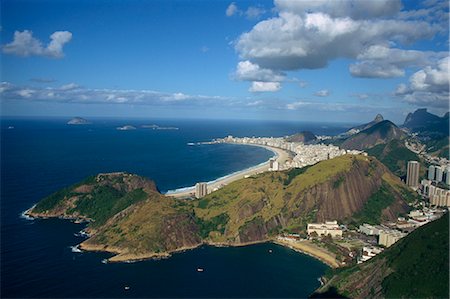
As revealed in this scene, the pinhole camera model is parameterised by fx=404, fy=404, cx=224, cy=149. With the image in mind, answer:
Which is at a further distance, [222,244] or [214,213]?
[214,213]

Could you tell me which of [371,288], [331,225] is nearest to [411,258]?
[371,288]

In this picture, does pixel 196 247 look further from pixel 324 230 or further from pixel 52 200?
pixel 52 200

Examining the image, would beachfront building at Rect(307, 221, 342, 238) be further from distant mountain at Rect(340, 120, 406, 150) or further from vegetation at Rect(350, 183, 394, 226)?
distant mountain at Rect(340, 120, 406, 150)

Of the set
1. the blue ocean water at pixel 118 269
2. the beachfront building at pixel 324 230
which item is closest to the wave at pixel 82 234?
the blue ocean water at pixel 118 269

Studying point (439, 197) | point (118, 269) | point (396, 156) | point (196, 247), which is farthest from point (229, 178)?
point (118, 269)

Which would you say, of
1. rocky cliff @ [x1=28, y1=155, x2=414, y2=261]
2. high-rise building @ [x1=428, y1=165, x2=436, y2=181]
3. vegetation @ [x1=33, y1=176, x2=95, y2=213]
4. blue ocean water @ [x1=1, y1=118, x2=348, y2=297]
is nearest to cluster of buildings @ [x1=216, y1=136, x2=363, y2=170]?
high-rise building @ [x1=428, y1=165, x2=436, y2=181]

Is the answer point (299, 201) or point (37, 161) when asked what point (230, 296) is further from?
point (37, 161)
